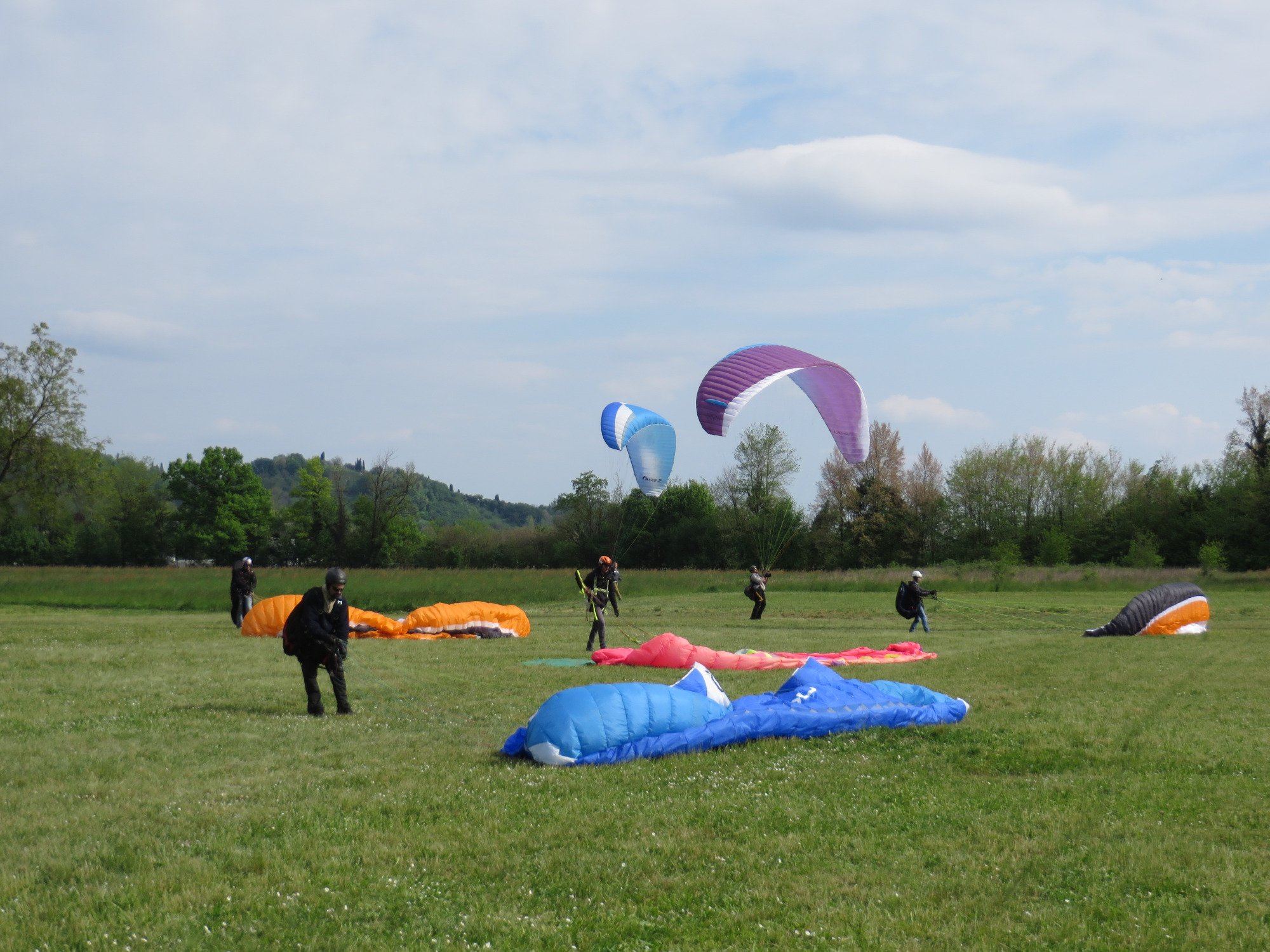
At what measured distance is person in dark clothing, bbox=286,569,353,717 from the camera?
10445 mm

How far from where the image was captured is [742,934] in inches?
185

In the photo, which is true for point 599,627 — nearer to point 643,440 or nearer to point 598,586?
point 598,586

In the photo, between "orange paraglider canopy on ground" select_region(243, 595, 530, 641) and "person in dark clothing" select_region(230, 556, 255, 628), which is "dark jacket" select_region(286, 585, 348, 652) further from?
"person in dark clothing" select_region(230, 556, 255, 628)

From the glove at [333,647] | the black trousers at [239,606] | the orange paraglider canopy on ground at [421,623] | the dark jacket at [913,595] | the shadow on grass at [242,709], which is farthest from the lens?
the black trousers at [239,606]

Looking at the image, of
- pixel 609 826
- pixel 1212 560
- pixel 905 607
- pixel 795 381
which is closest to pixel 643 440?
pixel 795 381

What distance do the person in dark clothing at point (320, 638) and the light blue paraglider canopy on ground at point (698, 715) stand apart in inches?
97.6

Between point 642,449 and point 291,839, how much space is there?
17125 millimetres

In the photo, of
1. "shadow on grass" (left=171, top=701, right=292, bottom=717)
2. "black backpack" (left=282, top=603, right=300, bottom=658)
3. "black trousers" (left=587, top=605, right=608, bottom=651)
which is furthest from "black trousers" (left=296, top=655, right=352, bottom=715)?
"black trousers" (left=587, top=605, right=608, bottom=651)

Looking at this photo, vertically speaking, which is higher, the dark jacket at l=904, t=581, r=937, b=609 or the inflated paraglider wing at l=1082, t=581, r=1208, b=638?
the dark jacket at l=904, t=581, r=937, b=609

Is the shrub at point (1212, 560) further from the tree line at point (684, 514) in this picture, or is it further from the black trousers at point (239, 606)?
the black trousers at point (239, 606)

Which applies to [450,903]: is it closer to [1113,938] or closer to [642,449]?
[1113,938]

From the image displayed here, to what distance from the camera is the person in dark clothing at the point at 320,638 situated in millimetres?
10445

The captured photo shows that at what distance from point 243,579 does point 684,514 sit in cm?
4220

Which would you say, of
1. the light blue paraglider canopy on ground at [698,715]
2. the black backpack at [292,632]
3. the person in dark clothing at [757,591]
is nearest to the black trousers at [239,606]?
the person in dark clothing at [757,591]
